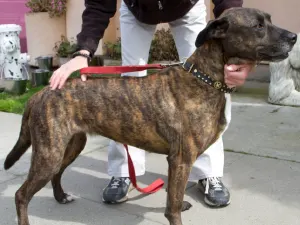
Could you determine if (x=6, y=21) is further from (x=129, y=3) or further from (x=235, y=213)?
(x=235, y=213)

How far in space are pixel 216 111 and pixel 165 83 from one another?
383mm

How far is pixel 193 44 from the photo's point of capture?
386 centimetres

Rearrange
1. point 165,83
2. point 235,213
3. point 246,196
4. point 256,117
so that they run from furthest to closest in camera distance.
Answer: point 256,117 → point 246,196 → point 235,213 → point 165,83

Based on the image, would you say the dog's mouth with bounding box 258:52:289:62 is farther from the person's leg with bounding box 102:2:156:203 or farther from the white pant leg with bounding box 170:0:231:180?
the person's leg with bounding box 102:2:156:203

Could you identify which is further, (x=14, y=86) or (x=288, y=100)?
(x=14, y=86)

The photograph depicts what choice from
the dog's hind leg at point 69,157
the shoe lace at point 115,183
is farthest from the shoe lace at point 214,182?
the dog's hind leg at point 69,157

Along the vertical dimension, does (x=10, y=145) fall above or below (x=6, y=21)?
below

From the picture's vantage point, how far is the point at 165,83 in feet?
10.2

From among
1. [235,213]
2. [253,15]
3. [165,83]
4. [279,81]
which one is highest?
[253,15]

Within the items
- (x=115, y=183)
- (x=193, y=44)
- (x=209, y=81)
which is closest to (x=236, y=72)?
(x=209, y=81)

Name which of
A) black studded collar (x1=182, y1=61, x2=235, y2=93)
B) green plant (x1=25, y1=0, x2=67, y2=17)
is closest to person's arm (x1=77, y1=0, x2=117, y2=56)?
black studded collar (x1=182, y1=61, x2=235, y2=93)

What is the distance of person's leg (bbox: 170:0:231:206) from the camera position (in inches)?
149

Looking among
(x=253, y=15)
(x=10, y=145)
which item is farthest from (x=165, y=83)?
(x=10, y=145)

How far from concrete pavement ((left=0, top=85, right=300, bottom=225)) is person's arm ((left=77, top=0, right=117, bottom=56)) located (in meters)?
1.32
